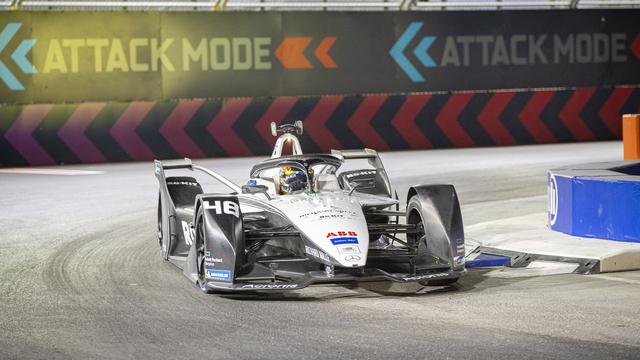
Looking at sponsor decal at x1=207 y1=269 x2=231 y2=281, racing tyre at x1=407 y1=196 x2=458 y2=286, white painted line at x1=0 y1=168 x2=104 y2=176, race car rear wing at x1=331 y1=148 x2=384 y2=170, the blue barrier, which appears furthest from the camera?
white painted line at x1=0 y1=168 x2=104 y2=176

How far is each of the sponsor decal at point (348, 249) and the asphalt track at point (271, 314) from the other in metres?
0.39

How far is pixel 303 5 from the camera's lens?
24.5 m

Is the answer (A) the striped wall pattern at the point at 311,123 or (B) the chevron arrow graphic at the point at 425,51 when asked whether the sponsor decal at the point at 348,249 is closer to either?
(A) the striped wall pattern at the point at 311,123

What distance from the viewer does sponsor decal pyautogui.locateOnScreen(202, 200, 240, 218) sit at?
8.62m

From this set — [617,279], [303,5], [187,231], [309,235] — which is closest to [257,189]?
[309,235]

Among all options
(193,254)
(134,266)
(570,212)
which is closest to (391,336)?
(193,254)

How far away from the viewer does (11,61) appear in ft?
74.2

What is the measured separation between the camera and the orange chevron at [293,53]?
2414cm

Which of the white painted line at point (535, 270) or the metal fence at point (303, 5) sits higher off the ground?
the metal fence at point (303, 5)

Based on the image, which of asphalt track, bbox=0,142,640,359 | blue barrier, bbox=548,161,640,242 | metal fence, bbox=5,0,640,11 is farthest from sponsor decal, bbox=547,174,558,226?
metal fence, bbox=5,0,640,11

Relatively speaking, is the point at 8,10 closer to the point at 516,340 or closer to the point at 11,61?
the point at 11,61

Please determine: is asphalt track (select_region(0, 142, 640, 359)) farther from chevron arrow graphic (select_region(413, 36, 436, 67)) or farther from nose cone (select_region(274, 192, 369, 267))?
chevron arrow graphic (select_region(413, 36, 436, 67))

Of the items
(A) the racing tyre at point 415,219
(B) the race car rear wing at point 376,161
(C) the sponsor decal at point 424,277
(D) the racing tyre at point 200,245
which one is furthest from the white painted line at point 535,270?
(D) the racing tyre at point 200,245

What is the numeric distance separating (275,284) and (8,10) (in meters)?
16.3
